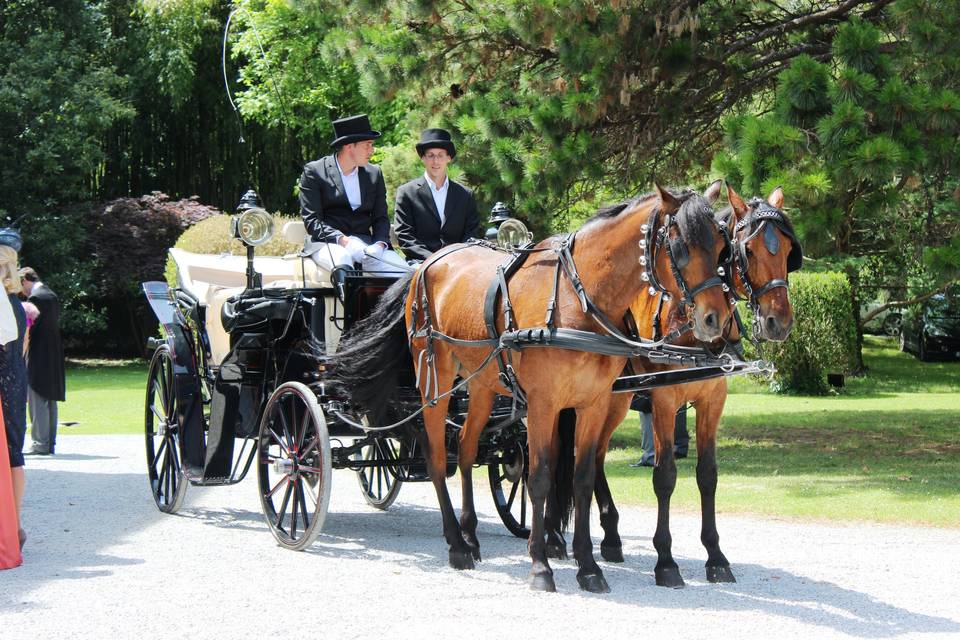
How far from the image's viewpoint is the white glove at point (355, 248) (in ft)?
25.8

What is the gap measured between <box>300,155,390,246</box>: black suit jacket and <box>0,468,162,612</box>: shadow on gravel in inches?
102

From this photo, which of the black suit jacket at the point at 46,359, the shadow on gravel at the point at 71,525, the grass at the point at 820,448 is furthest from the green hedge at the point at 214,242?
the shadow on gravel at the point at 71,525

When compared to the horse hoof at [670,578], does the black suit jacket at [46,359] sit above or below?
above

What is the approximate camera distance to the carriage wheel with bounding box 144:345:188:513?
8.62 meters

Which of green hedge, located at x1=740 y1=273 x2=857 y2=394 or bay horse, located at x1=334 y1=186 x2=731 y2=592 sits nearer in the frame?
bay horse, located at x1=334 y1=186 x2=731 y2=592

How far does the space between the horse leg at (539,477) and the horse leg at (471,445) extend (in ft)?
3.22

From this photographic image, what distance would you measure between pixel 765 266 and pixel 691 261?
0.50 metres

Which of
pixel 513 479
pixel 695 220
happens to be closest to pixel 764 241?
pixel 695 220

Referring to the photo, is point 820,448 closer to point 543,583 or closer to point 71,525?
point 543,583

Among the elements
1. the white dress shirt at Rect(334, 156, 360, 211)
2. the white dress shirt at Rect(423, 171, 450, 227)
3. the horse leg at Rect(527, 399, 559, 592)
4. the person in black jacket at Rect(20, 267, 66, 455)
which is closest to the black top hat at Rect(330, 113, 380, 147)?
the white dress shirt at Rect(334, 156, 360, 211)

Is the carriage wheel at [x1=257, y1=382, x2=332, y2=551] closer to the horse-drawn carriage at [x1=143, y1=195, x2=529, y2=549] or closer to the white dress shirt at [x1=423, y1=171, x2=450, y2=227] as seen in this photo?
the horse-drawn carriage at [x1=143, y1=195, x2=529, y2=549]

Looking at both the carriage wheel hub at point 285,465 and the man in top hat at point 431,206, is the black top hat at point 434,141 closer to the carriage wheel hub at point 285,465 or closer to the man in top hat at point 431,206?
the man in top hat at point 431,206

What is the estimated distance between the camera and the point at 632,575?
21.9 feet

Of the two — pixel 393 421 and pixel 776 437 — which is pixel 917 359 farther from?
pixel 393 421
